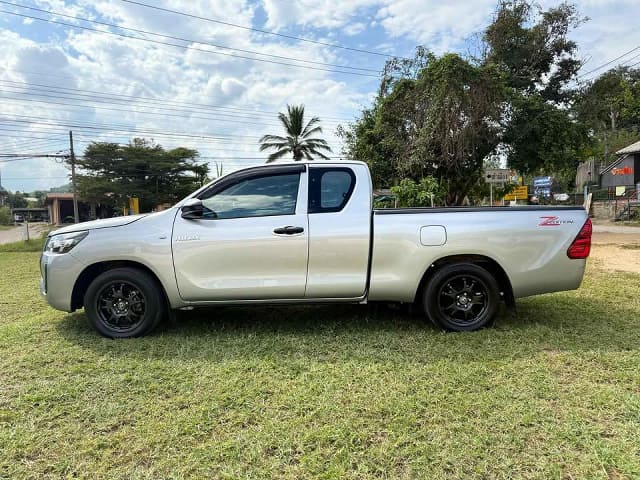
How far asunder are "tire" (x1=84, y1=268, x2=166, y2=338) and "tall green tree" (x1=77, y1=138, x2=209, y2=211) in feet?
132

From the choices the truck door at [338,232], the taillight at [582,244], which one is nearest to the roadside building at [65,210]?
the truck door at [338,232]

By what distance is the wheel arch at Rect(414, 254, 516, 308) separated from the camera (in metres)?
4.19

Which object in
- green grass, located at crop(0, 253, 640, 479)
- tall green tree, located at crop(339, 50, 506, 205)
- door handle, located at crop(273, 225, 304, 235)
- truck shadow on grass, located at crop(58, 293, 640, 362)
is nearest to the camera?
green grass, located at crop(0, 253, 640, 479)

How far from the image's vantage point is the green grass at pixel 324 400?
7.45 feet

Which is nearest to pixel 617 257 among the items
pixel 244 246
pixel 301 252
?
pixel 301 252

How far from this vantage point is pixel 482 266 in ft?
14.2

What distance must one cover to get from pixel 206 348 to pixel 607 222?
28.8m

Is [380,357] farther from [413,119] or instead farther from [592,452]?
[413,119]

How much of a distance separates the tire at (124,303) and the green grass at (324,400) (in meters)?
0.16

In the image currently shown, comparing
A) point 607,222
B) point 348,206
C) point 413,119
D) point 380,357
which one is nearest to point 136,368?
point 380,357

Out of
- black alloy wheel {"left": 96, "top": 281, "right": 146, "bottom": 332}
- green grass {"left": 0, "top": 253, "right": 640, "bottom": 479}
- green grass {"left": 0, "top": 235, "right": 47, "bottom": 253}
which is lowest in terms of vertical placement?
green grass {"left": 0, "top": 235, "right": 47, "bottom": 253}

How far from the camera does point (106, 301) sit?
4180 mm

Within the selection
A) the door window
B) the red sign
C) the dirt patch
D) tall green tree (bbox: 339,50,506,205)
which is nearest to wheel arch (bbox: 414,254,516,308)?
the door window

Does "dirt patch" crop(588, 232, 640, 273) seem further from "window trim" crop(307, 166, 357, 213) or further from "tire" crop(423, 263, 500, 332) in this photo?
"window trim" crop(307, 166, 357, 213)
